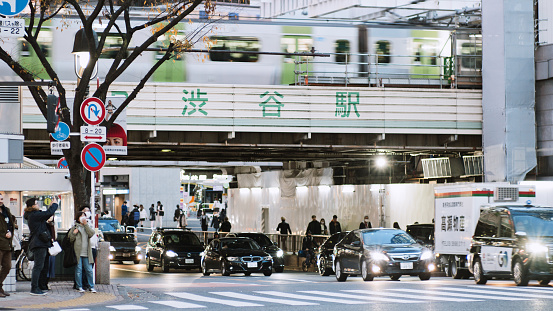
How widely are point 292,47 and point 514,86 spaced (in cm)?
808

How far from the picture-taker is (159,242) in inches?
1406

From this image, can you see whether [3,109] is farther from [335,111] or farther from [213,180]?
[213,180]

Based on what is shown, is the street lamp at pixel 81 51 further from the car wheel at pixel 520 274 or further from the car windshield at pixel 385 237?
the car wheel at pixel 520 274

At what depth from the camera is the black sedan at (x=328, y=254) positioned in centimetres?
3055

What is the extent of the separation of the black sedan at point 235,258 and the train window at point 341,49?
8415mm

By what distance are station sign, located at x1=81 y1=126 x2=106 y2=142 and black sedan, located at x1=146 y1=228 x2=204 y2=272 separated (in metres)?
15.0

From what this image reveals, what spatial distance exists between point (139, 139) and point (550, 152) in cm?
1467

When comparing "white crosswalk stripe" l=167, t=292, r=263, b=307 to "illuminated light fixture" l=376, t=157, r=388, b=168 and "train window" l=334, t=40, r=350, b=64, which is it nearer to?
"train window" l=334, t=40, r=350, b=64

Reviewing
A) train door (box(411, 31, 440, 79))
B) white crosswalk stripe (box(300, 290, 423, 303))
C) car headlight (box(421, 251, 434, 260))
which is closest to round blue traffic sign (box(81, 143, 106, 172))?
white crosswalk stripe (box(300, 290, 423, 303))

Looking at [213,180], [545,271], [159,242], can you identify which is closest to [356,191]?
[159,242]

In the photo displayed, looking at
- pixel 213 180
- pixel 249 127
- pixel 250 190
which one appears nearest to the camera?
pixel 249 127

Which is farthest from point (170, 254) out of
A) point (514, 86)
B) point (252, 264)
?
point (514, 86)

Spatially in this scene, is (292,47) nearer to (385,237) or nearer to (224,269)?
(224,269)

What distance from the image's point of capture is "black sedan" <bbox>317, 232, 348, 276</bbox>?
3055 cm
